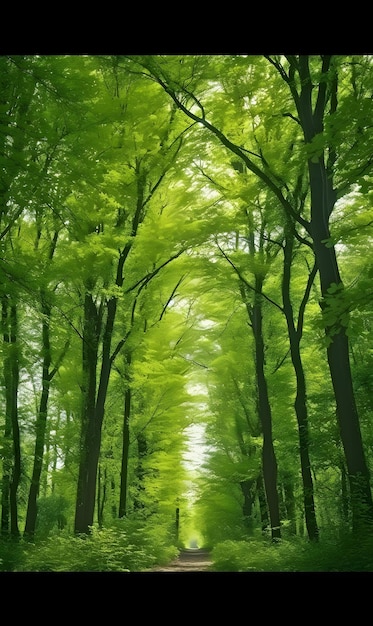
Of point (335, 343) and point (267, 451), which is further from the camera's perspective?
point (267, 451)

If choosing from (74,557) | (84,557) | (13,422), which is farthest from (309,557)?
(13,422)

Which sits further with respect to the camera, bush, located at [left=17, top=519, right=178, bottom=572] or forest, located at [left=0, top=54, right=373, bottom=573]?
bush, located at [left=17, top=519, right=178, bottom=572]

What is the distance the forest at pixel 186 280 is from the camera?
634 centimetres

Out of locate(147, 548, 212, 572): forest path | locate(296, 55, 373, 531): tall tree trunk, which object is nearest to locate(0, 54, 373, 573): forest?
locate(296, 55, 373, 531): tall tree trunk

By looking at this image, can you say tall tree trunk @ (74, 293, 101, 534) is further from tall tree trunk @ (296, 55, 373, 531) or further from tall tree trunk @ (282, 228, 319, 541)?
tall tree trunk @ (296, 55, 373, 531)

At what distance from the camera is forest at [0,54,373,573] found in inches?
249

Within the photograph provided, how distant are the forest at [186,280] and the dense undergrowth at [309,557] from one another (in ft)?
0.14

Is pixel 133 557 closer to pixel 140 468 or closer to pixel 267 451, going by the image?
pixel 267 451

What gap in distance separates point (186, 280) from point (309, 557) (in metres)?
9.26

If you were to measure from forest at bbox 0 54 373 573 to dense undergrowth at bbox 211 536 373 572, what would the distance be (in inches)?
1.6

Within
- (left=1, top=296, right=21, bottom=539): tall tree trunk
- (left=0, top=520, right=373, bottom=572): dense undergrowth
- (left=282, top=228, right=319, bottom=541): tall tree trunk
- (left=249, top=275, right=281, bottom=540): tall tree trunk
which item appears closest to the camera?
(left=0, top=520, right=373, bottom=572): dense undergrowth

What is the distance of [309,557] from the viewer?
6242 mm

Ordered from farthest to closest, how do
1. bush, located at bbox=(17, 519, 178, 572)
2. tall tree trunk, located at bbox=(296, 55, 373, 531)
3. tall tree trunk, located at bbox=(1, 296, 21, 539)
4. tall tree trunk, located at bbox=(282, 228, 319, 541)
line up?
tall tree trunk, located at bbox=(1, 296, 21, 539), tall tree trunk, located at bbox=(282, 228, 319, 541), bush, located at bbox=(17, 519, 178, 572), tall tree trunk, located at bbox=(296, 55, 373, 531)

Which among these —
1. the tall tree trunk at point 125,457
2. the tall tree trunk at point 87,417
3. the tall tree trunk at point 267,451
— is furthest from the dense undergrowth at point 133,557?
the tall tree trunk at point 125,457
